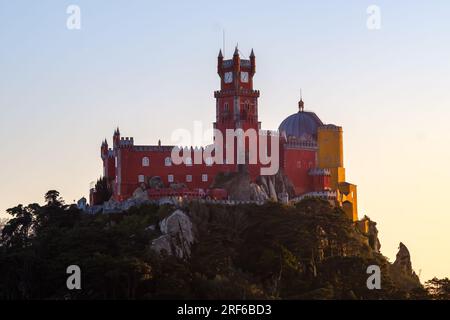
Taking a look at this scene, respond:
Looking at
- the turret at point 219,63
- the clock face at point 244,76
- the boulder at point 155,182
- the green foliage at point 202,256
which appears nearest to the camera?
the green foliage at point 202,256

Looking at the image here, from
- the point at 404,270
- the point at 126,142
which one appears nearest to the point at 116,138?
the point at 126,142

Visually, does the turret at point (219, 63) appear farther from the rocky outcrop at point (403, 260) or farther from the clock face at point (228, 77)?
the rocky outcrop at point (403, 260)

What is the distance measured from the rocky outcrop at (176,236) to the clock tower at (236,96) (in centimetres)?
1765

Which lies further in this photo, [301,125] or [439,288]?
[301,125]

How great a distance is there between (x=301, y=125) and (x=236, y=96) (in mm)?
13585

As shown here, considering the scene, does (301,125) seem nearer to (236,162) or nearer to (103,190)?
(236,162)

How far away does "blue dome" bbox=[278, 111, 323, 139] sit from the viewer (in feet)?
484

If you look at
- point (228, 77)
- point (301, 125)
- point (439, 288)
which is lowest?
point (439, 288)

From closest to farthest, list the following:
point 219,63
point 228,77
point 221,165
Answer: point 221,165 → point 228,77 → point 219,63

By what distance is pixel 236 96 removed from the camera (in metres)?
138

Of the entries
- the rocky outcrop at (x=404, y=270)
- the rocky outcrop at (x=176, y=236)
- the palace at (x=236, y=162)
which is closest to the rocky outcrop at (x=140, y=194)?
the palace at (x=236, y=162)

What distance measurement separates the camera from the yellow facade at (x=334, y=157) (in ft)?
469
